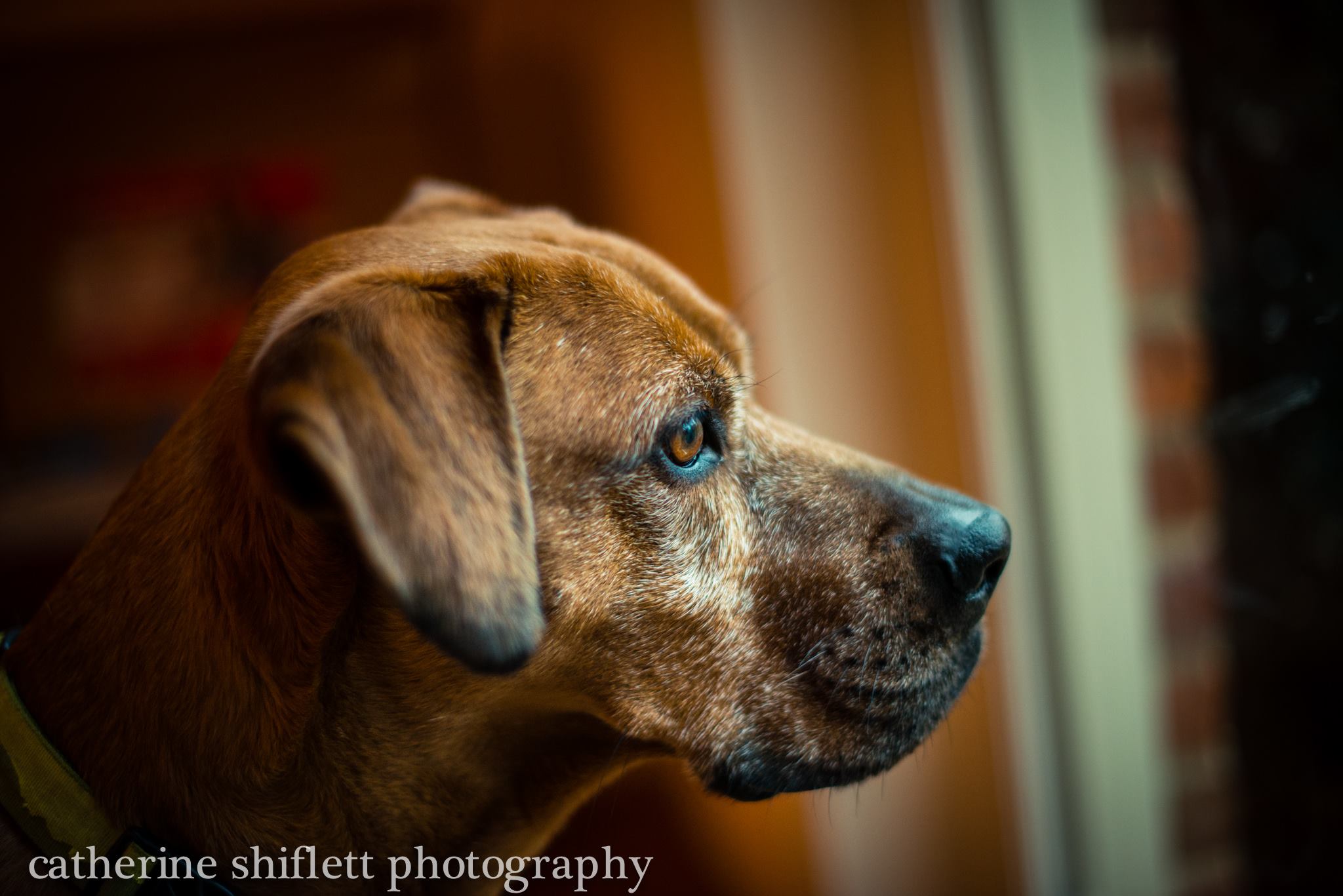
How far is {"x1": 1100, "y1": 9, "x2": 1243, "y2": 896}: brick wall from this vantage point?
1296 mm

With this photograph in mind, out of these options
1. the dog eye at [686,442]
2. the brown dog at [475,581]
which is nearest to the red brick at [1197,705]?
the brown dog at [475,581]

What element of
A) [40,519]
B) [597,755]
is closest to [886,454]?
[597,755]

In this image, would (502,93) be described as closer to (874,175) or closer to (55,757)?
(874,175)

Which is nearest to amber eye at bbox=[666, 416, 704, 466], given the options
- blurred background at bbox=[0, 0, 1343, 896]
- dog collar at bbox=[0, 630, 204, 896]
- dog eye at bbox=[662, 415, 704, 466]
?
dog eye at bbox=[662, 415, 704, 466]

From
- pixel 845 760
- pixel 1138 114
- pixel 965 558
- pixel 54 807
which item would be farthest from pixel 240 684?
pixel 1138 114

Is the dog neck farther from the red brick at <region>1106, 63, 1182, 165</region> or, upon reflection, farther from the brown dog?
the red brick at <region>1106, 63, 1182, 165</region>

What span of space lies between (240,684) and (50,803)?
194 millimetres

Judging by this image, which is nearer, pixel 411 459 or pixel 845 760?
pixel 411 459

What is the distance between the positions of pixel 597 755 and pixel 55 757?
49cm

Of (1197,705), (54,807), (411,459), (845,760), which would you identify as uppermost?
(411,459)

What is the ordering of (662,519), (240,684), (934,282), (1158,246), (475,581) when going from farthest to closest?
(934,282) < (1158,246) < (662,519) < (240,684) < (475,581)

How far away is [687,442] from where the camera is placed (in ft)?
2.89

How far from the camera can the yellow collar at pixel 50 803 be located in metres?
0.72

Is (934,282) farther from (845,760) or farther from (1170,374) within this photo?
(845,760)
